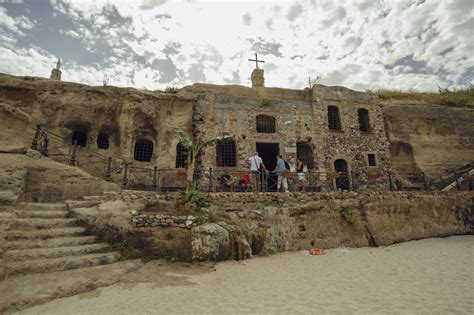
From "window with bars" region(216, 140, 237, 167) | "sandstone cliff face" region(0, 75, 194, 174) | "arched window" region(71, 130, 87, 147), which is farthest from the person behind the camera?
"window with bars" region(216, 140, 237, 167)

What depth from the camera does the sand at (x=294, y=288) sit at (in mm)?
4246

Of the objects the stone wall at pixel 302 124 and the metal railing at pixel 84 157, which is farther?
the stone wall at pixel 302 124

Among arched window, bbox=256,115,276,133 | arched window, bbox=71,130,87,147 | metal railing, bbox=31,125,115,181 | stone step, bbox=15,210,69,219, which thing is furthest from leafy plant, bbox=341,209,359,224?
arched window, bbox=71,130,87,147

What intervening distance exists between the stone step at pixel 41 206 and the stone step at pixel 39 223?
76 cm

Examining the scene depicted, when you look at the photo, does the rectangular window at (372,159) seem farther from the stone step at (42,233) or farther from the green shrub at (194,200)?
the stone step at (42,233)

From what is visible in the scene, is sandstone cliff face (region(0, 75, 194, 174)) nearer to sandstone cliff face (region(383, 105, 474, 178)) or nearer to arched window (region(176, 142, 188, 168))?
arched window (region(176, 142, 188, 168))

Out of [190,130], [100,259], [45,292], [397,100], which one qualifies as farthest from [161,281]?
[397,100]

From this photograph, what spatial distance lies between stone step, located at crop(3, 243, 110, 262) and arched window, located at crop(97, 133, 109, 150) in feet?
30.2

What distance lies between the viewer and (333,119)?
17.3 meters

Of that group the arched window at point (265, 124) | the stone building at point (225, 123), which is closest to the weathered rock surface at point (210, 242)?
the stone building at point (225, 123)

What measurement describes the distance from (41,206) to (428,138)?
2156 centimetres

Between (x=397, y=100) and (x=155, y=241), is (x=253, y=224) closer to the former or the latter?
(x=155, y=241)

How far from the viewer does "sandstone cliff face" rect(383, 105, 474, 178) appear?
17281 millimetres

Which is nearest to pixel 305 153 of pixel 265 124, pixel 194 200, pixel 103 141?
pixel 265 124
